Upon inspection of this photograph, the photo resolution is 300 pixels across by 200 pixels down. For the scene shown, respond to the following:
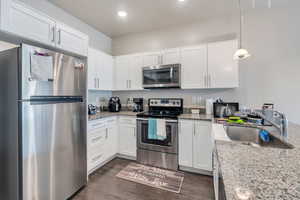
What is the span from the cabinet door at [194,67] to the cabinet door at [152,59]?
1.54 ft

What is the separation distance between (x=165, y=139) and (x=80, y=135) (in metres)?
1.38

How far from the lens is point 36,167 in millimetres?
1428

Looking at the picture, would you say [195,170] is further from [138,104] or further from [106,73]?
[106,73]

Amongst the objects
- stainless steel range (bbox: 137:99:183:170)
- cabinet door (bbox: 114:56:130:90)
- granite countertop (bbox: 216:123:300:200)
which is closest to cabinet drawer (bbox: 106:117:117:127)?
stainless steel range (bbox: 137:99:183:170)

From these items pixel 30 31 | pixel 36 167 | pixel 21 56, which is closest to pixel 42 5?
pixel 30 31

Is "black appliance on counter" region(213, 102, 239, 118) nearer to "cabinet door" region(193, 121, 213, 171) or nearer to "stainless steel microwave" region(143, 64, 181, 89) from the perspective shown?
"cabinet door" region(193, 121, 213, 171)

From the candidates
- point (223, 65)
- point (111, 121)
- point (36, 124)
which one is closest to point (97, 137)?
point (111, 121)

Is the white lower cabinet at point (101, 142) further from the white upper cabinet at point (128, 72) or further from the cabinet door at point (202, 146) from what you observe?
the cabinet door at point (202, 146)

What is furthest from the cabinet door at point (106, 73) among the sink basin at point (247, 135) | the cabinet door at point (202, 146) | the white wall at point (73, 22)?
the sink basin at point (247, 135)

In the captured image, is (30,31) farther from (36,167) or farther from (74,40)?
(36,167)

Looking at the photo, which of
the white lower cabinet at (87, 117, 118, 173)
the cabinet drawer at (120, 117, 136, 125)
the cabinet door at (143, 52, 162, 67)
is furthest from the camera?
the cabinet door at (143, 52, 162, 67)

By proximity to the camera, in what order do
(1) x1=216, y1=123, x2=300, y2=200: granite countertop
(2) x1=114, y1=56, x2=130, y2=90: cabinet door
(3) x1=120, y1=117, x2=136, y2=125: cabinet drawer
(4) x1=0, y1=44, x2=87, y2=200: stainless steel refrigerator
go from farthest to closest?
1. (2) x1=114, y1=56, x2=130, y2=90: cabinet door
2. (3) x1=120, y1=117, x2=136, y2=125: cabinet drawer
3. (4) x1=0, y1=44, x2=87, y2=200: stainless steel refrigerator
4. (1) x1=216, y1=123, x2=300, y2=200: granite countertop

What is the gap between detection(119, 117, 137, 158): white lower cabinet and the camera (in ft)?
9.12

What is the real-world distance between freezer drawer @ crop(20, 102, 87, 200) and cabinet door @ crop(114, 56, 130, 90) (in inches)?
55.2
